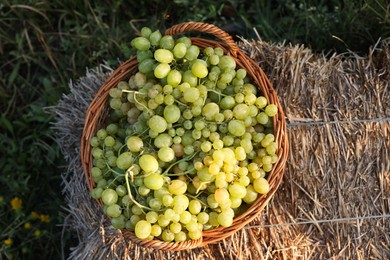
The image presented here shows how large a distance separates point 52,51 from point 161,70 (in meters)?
1.24

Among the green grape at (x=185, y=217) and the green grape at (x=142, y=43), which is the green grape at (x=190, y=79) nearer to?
the green grape at (x=142, y=43)

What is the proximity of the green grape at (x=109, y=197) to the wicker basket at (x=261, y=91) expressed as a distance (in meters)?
0.14

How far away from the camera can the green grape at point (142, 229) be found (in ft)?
5.15

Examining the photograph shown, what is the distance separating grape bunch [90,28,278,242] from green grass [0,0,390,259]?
26.7 inches

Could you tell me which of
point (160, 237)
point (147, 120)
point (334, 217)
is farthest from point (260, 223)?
point (147, 120)

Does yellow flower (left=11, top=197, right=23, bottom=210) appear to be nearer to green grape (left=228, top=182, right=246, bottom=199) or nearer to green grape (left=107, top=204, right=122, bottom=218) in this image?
green grape (left=107, top=204, right=122, bottom=218)

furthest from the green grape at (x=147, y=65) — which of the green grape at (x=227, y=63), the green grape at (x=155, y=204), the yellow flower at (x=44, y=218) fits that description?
the yellow flower at (x=44, y=218)

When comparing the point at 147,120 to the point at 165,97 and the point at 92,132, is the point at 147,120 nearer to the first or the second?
the point at 165,97

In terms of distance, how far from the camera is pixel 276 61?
77.6 inches

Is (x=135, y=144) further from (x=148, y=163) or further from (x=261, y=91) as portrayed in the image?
(x=261, y=91)

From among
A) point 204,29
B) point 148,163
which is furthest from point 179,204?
point 204,29

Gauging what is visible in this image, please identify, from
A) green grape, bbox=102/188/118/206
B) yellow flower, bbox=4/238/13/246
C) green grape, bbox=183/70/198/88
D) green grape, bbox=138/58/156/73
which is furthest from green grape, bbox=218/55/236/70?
yellow flower, bbox=4/238/13/246

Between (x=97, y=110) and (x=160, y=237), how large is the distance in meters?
0.55

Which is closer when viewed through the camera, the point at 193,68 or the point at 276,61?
the point at 193,68
